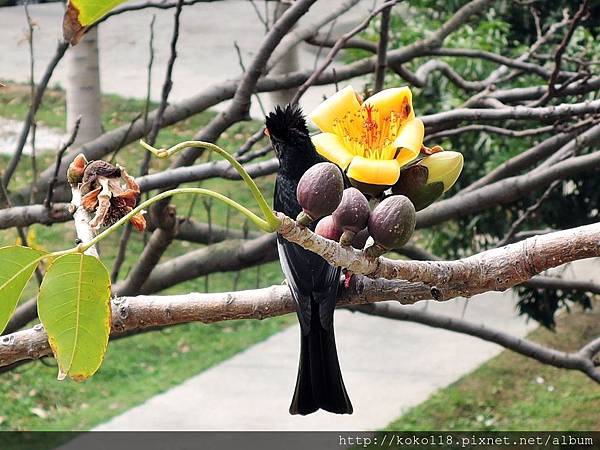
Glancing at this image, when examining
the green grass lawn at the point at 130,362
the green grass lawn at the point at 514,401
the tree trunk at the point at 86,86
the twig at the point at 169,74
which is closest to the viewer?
the twig at the point at 169,74

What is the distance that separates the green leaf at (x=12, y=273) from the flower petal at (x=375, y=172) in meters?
0.36

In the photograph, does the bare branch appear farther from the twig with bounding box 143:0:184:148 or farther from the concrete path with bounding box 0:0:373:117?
the concrete path with bounding box 0:0:373:117

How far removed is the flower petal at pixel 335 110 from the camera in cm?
121

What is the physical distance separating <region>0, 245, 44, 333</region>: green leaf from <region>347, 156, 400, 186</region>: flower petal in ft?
1.19

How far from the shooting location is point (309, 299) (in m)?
2.25

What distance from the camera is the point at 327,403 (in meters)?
2.27

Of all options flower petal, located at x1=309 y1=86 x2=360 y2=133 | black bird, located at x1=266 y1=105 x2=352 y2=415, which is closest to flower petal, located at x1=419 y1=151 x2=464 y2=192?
flower petal, located at x1=309 y1=86 x2=360 y2=133

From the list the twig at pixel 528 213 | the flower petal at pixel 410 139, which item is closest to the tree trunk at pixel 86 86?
the twig at pixel 528 213

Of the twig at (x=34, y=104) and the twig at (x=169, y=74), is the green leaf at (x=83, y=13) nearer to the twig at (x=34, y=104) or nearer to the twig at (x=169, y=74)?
the twig at (x=169, y=74)

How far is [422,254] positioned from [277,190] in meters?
0.88

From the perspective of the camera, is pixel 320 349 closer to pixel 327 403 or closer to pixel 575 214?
pixel 327 403

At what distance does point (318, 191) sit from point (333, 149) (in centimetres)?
17

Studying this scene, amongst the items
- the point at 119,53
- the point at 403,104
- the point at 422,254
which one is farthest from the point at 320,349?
the point at 119,53

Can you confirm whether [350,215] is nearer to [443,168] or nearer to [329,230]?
[329,230]
